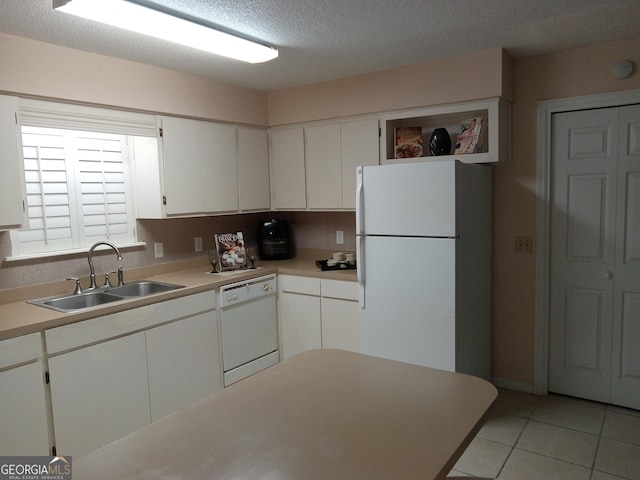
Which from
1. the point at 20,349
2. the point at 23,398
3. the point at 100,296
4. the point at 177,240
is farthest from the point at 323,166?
the point at 23,398

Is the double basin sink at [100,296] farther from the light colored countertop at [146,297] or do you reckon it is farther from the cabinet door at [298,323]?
the cabinet door at [298,323]

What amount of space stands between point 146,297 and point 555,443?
8.24 feet

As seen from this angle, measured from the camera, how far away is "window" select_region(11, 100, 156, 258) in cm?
271

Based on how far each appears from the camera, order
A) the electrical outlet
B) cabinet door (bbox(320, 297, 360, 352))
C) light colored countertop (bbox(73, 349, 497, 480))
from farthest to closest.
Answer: cabinet door (bbox(320, 297, 360, 352)) < the electrical outlet < light colored countertop (bbox(73, 349, 497, 480))

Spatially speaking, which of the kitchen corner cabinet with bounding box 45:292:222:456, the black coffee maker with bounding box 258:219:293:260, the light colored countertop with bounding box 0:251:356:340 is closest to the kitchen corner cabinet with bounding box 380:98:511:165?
A: the light colored countertop with bounding box 0:251:356:340

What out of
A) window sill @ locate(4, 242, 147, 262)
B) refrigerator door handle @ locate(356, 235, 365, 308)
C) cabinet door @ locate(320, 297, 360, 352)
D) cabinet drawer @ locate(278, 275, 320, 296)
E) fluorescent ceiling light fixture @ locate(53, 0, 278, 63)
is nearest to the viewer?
fluorescent ceiling light fixture @ locate(53, 0, 278, 63)

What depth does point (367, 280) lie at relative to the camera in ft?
10.1

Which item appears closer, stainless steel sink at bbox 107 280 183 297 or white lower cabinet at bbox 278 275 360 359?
stainless steel sink at bbox 107 280 183 297

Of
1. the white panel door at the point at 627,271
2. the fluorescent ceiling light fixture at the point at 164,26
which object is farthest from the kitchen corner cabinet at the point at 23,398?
the white panel door at the point at 627,271

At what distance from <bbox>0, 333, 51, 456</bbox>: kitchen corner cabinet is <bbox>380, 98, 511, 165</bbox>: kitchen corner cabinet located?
8.16 feet

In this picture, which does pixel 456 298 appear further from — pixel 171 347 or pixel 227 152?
pixel 227 152

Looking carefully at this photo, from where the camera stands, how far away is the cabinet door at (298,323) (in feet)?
11.8

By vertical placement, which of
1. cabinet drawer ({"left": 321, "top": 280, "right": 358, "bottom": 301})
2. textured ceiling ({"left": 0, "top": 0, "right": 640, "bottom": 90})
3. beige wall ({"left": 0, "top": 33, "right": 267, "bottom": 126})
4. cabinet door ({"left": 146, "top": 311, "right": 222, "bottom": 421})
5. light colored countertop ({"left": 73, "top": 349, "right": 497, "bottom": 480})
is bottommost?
cabinet door ({"left": 146, "top": 311, "right": 222, "bottom": 421})

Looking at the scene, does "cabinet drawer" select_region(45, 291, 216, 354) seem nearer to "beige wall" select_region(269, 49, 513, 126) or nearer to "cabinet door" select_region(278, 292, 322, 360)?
"cabinet door" select_region(278, 292, 322, 360)
